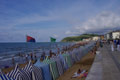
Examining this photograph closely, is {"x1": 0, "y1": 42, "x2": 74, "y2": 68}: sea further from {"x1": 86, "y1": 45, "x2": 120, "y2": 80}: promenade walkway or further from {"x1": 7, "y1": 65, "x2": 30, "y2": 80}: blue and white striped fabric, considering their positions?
{"x1": 7, "y1": 65, "x2": 30, "y2": 80}: blue and white striped fabric

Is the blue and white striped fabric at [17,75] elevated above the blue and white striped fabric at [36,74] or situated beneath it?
elevated above

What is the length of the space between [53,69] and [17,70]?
9.76 feet

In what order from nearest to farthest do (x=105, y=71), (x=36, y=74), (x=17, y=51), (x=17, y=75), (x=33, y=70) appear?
(x=17, y=75) < (x=33, y=70) < (x=36, y=74) < (x=105, y=71) < (x=17, y=51)

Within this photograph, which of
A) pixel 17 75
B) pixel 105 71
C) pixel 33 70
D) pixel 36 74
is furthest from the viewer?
pixel 105 71

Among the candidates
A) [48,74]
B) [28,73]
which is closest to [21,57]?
[48,74]

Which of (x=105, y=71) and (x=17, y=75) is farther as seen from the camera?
(x=105, y=71)

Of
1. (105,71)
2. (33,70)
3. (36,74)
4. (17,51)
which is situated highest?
(33,70)

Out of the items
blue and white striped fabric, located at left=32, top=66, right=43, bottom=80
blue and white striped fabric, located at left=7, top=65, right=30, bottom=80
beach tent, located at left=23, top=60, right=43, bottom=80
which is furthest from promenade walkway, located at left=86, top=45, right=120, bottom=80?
blue and white striped fabric, located at left=7, top=65, right=30, bottom=80

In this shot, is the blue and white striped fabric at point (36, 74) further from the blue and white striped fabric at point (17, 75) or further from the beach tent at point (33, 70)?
the blue and white striped fabric at point (17, 75)

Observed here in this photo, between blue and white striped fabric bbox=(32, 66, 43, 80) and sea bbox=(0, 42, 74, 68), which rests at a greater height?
blue and white striped fabric bbox=(32, 66, 43, 80)

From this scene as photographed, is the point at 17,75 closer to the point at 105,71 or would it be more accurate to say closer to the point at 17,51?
the point at 105,71

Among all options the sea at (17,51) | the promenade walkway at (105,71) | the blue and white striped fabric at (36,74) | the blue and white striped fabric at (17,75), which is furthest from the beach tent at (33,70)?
the sea at (17,51)

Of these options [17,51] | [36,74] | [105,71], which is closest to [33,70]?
[36,74]

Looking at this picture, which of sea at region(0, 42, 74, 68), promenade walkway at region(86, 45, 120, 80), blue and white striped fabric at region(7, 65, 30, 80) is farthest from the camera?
sea at region(0, 42, 74, 68)
